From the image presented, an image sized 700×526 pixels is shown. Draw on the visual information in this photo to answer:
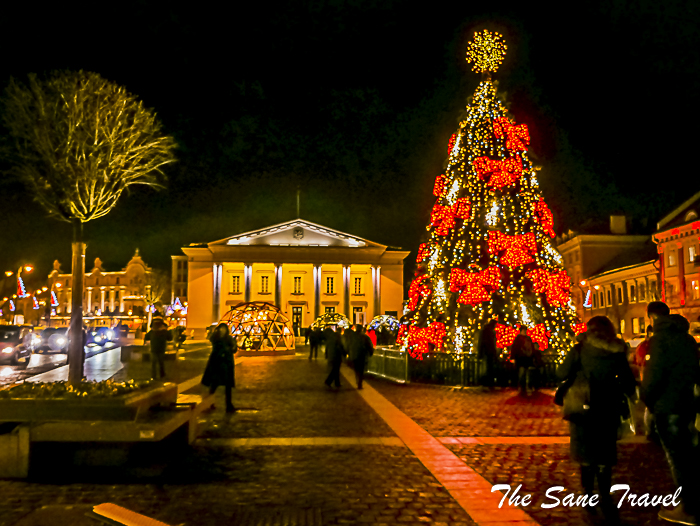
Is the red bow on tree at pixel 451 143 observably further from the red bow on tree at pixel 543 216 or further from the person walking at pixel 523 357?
the person walking at pixel 523 357

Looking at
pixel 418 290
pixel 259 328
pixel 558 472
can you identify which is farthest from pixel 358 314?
pixel 558 472

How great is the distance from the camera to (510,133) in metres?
19.5

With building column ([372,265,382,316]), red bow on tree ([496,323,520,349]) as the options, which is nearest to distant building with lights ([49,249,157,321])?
building column ([372,265,382,316])

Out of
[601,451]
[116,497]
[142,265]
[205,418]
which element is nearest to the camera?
[601,451]

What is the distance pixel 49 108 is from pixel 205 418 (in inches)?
342

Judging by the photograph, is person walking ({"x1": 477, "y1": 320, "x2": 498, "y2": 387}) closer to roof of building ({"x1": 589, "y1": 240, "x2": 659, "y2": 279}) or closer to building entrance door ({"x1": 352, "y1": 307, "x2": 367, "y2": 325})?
roof of building ({"x1": 589, "y1": 240, "x2": 659, "y2": 279})

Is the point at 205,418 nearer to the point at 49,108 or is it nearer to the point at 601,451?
the point at 601,451

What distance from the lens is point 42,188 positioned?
51.9 feet

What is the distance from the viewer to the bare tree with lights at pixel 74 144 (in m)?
15.5

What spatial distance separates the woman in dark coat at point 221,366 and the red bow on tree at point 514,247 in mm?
9069

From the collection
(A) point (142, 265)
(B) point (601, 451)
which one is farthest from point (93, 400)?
(A) point (142, 265)

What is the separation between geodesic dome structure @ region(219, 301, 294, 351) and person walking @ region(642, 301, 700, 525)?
33360 millimetres

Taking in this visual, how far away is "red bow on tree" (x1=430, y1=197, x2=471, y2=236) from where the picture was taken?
63.8 feet

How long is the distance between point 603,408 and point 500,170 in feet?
47.6
